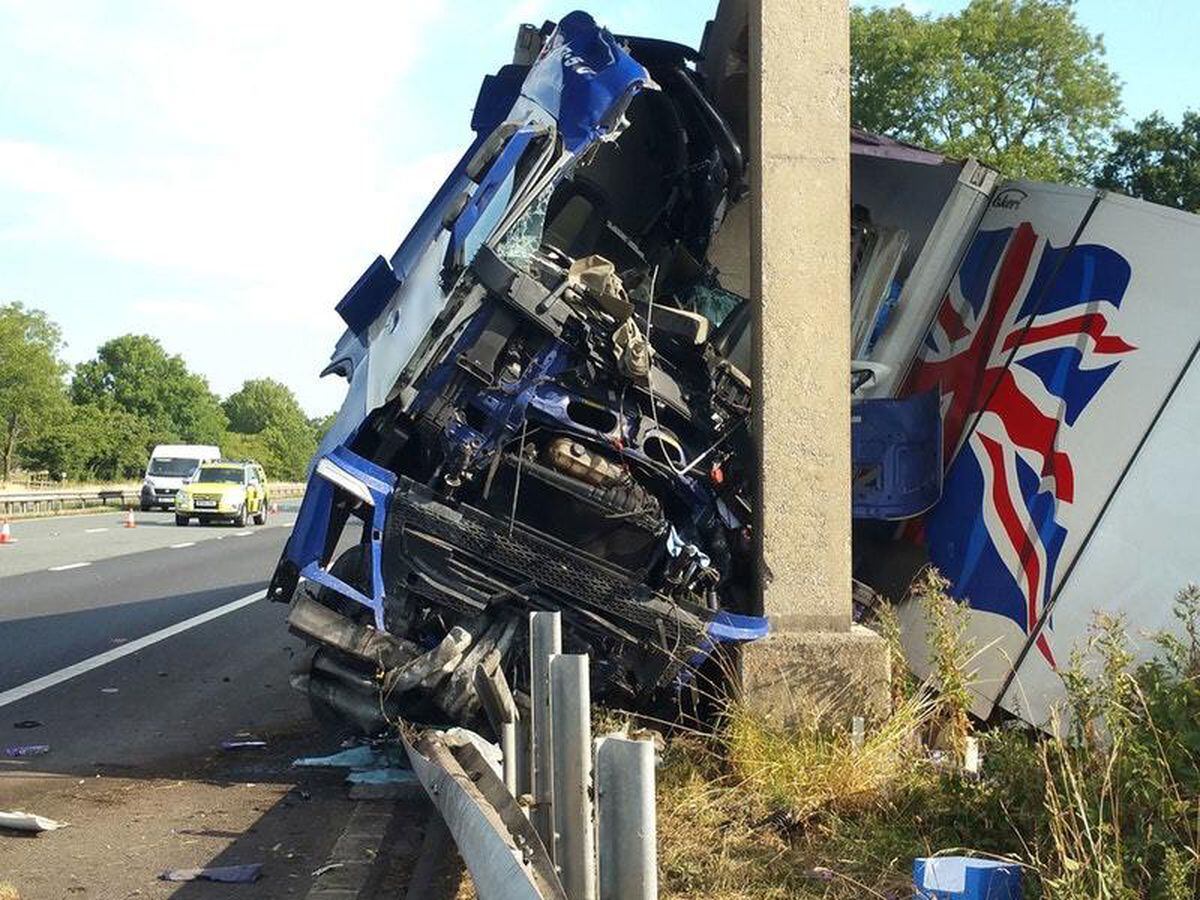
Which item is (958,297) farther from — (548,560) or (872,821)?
(872,821)

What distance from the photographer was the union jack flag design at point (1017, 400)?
6.34 m

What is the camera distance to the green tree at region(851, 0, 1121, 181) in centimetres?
3897

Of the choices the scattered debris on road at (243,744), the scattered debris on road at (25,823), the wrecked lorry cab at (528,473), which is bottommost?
the scattered debris on road at (25,823)

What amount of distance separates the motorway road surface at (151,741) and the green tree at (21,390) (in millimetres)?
55599

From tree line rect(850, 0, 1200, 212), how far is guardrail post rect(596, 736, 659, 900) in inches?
1421

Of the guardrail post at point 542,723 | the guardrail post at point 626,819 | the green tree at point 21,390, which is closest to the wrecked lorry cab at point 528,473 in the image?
the guardrail post at point 542,723

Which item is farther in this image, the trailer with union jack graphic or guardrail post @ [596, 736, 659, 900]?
the trailer with union jack graphic

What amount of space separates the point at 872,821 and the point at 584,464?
2.01 meters

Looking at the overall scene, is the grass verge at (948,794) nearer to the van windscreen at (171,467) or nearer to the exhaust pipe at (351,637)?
the exhaust pipe at (351,637)

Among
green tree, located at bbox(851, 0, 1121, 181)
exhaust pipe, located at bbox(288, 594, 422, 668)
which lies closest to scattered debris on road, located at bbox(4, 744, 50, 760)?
exhaust pipe, located at bbox(288, 594, 422, 668)

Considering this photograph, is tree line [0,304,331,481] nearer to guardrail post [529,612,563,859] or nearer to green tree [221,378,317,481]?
green tree [221,378,317,481]

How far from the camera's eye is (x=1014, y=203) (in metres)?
7.57

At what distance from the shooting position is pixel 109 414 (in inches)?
3027

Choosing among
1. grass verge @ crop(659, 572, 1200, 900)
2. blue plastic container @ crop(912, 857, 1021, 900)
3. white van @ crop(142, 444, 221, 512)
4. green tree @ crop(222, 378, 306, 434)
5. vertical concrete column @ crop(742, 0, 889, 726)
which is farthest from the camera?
green tree @ crop(222, 378, 306, 434)
